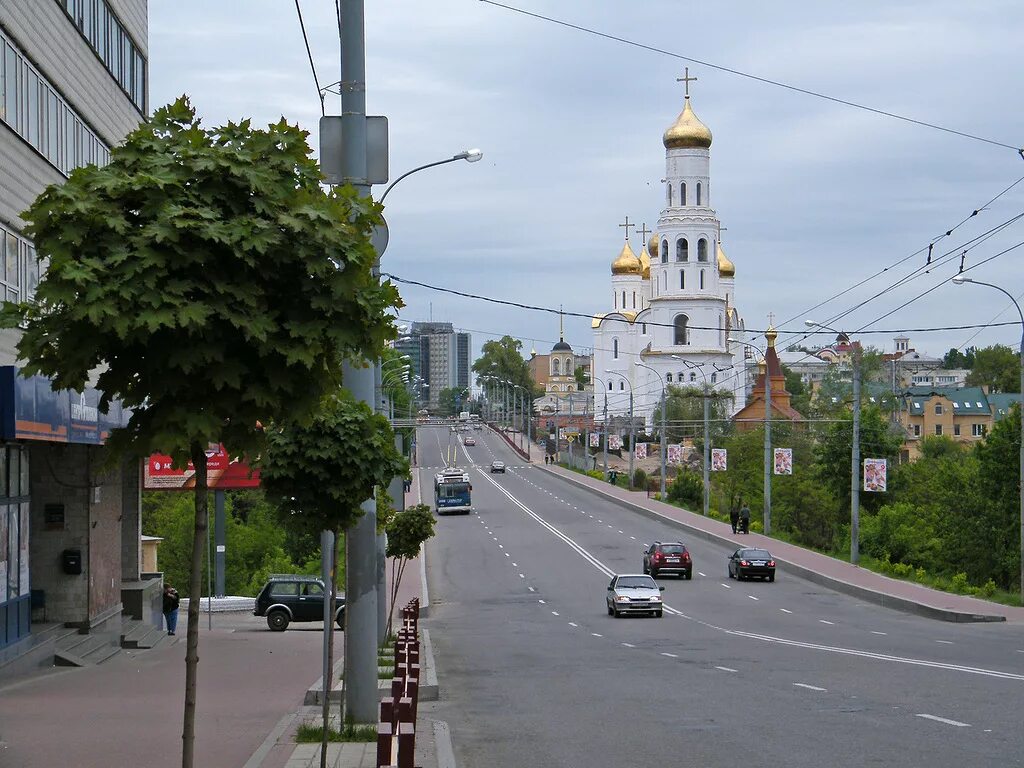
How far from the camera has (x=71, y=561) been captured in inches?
1040

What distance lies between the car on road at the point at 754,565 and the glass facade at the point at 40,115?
2940 centimetres

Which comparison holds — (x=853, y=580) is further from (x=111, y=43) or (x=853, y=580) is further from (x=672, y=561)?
(x=111, y=43)

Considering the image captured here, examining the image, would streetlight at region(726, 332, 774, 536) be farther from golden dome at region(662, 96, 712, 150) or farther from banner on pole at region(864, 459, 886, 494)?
golden dome at region(662, 96, 712, 150)

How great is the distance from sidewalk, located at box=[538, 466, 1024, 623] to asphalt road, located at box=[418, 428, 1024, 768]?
0.66 m

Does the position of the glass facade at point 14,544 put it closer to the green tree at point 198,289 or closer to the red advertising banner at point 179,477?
the red advertising banner at point 179,477

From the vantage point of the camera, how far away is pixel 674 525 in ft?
A: 231

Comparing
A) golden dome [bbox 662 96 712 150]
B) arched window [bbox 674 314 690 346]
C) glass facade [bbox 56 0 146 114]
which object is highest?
golden dome [bbox 662 96 712 150]

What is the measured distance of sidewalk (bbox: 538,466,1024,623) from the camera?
117ft

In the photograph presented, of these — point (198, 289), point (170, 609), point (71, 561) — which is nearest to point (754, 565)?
point (170, 609)

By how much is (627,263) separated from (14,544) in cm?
16112

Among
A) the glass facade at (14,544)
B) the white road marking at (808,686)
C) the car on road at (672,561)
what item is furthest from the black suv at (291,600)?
the white road marking at (808,686)

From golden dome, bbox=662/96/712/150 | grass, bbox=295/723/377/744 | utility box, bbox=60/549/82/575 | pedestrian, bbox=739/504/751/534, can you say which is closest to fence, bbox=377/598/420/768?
grass, bbox=295/723/377/744

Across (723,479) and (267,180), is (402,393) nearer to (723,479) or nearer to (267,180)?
(723,479)

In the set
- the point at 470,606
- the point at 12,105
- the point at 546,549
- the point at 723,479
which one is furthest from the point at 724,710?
the point at 723,479
